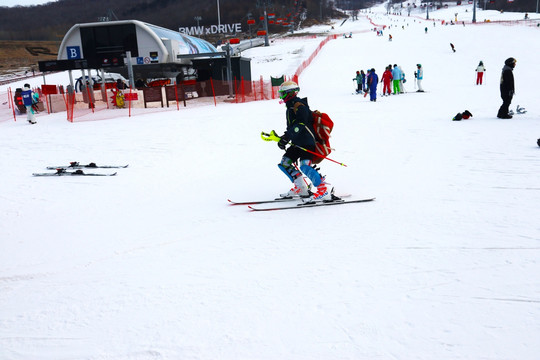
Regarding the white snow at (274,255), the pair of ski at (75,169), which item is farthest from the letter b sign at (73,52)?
the pair of ski at (75,169)

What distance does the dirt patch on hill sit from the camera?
47016 millimetres

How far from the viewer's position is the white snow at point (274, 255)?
106 inches

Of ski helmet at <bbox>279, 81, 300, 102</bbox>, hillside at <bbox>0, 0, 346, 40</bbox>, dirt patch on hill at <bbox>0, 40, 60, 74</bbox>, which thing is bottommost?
ski helmet at <bbox>279, 81, 300, 102</bbox>

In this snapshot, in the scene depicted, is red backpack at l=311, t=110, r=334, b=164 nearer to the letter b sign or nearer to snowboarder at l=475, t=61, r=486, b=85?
snowboarder at l=475, t=61, r=486, b=85

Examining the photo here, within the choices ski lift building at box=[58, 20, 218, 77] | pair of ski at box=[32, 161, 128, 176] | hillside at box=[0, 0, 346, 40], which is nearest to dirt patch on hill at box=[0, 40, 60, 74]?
ski lift building at box=[58, 20, 218, 77]

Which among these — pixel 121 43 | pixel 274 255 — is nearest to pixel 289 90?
pixel 274 255

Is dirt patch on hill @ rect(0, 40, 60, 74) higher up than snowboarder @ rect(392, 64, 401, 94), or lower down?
higher up

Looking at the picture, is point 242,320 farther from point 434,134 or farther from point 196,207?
point 434,134

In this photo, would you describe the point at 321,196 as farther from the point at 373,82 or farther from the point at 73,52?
the point at 73,52

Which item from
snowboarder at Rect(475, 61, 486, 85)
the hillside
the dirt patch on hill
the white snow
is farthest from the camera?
the hillside

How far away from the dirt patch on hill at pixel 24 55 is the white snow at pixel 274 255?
150ft

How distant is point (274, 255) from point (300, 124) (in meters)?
1.83

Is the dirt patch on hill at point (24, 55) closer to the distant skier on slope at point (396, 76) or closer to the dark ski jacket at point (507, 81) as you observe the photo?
the distant skier on slope at point (396, 76)

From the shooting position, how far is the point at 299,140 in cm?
521
